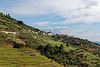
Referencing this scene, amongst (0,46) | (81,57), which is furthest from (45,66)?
(81,57)

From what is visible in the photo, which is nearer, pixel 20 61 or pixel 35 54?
pixel 20 61

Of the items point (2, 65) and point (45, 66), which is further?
point (45, 66)

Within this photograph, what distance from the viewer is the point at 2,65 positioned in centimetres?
3672

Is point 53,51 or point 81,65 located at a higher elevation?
point 53,51

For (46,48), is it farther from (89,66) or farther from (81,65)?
(89,66)

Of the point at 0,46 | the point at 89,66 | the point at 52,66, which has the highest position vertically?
the point at 0,46

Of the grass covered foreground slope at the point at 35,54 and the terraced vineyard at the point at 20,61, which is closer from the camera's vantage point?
the terraced vineyard at the point at 20,61

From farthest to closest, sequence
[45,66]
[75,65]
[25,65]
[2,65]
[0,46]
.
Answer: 1. [75,65]
2. [0,46]
3. [45,66]
4. [25,65]
5. [2,65]

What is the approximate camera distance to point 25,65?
40.6 meters

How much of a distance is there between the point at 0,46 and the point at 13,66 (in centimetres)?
2712

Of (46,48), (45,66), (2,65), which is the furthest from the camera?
(46,48)

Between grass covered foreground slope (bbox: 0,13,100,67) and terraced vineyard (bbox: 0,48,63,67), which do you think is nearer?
terraced vineyard (bbox: 0,48,63,67)

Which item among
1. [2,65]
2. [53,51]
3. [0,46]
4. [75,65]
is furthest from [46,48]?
[2,65]

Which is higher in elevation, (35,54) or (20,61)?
(35,54)
